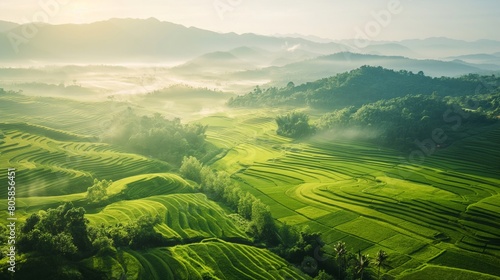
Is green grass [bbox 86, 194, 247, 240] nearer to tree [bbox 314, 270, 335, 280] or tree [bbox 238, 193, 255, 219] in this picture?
tree [bbox 238, 193, 255, 219]

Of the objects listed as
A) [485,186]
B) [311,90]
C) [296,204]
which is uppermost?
[311,90]

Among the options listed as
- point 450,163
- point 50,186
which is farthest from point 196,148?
point 450,163

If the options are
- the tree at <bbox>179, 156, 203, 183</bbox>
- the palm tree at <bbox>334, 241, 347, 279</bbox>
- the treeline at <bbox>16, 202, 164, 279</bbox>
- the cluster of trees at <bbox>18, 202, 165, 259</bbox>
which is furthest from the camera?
the tree at <bbox>179, 156, 203, 183</bbox>

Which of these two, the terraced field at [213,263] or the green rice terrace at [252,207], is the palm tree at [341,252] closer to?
the green rice terrace at [252,207]

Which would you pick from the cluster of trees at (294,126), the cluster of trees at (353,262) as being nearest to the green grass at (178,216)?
the cluster of trees at (353,262)

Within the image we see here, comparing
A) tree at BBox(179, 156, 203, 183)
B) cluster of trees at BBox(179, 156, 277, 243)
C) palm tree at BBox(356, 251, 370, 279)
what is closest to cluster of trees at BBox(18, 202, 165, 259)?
cluster of trees at BBox(179, 156, 277, 243)

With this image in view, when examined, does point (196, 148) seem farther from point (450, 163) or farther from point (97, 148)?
point (450, 163)

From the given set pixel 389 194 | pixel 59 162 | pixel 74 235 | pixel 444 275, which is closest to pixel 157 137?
pixel 59 162
